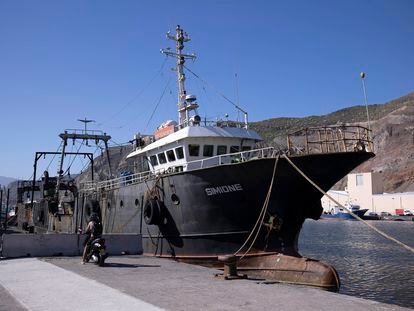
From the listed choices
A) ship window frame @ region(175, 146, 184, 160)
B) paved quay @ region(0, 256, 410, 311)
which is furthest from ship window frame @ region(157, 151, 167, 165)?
paved quay @ region(0, 256, 410, 311)

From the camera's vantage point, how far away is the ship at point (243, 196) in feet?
49.9

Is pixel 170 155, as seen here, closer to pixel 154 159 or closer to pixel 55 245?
pixel 154 159

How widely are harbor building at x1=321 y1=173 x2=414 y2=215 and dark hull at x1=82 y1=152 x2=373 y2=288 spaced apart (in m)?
76.4

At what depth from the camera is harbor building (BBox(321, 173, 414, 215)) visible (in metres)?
87.6

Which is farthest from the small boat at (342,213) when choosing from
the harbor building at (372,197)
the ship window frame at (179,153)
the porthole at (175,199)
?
the porthole at (175,199)

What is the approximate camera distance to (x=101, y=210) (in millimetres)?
25484

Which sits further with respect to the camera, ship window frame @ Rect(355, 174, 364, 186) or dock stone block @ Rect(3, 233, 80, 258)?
ship window frame @ Rect(355, 174, 364, 186)

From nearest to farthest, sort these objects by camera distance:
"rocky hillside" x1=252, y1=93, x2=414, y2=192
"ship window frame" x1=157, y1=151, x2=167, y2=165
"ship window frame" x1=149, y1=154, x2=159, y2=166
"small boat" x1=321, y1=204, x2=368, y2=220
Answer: "ship window frame" x1=157, y1=151, x2=167, y2=165
"ship window frame" x1=149, y1=154, x2=159, y2=166
"small boat" x1=321, y1=204, x2=368, y2=220
"rocky hillside" x1=252, y1=93, x2=414, y2=192

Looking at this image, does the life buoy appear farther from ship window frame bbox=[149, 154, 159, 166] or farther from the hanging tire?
the hanging tire

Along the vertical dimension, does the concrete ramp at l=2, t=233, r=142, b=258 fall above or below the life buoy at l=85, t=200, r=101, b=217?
below

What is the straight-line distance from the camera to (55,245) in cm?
1583

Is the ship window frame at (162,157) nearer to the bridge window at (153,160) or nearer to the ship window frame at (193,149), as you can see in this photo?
the bridge window at (153,160)

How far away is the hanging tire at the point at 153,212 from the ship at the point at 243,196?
4 cm

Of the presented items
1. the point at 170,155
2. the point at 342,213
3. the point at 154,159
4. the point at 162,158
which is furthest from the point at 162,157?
the point at 342,213
